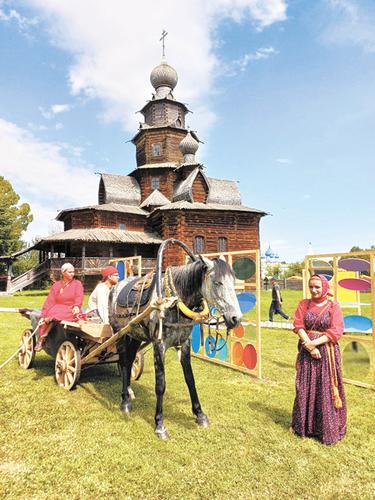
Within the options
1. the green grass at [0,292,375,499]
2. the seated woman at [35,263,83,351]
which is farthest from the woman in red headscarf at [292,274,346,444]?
the seated woman at [35,263,83,351]

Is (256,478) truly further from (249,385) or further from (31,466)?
(249,385)

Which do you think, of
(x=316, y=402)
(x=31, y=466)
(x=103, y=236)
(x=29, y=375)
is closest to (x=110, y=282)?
(x=29, y=375)

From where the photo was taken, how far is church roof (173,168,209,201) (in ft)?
95.8

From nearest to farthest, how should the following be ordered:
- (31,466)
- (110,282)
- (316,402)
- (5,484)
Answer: (5,484)
(31,466)
(316,402)
(110,282)

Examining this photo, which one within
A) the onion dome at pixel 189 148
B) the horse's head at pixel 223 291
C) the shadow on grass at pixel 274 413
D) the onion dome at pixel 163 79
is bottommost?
the shadow on grass at pixel 274 413

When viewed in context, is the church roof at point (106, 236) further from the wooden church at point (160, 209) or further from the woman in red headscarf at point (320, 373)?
the woman in red headscarf at point (320, 373)

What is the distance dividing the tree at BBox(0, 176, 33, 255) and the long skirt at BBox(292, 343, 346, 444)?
3726 cm

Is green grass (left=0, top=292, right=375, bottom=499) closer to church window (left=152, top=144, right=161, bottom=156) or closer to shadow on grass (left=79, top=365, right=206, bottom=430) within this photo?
shadow on grass (left=79, top=365, right=206, bottom=430)

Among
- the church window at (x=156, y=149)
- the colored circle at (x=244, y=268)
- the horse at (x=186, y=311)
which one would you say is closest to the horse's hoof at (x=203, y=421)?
the horse at (x=186, y=311)

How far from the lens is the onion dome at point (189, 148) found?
31.3 metres

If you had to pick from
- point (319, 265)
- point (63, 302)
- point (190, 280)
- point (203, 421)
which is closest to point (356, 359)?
point (319, 265)

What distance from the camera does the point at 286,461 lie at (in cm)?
331

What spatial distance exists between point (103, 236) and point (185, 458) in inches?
949

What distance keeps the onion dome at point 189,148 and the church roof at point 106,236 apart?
339 inches
